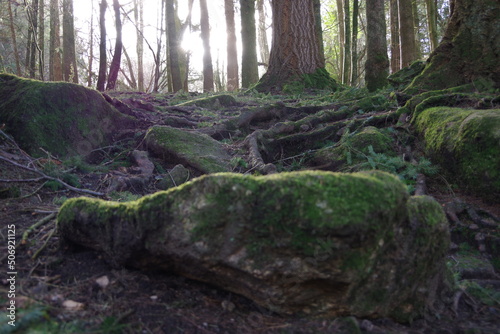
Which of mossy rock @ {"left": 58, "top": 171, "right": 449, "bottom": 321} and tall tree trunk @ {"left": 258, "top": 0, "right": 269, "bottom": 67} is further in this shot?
tall tree trunk @ {"left": 258, "top": 0, "right": 269, "bottom": 67}

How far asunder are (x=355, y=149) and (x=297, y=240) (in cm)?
370

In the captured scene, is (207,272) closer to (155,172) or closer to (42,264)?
(42,264)

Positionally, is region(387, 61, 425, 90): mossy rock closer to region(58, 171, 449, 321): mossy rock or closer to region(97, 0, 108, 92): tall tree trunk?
region(58, 171, 449, 321): mossy rock

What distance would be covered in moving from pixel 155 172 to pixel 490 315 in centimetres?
443

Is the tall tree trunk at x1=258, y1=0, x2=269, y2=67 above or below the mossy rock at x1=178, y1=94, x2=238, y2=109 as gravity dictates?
above

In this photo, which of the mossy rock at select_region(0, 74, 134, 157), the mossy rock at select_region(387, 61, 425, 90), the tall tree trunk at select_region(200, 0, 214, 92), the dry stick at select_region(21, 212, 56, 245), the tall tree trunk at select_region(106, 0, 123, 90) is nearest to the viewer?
the dry stick at select_region(21, 212, 56, 245)

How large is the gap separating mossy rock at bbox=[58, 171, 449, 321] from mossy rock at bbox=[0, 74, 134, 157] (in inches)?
136

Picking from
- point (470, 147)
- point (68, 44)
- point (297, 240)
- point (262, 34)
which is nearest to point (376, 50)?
point (470, 147)

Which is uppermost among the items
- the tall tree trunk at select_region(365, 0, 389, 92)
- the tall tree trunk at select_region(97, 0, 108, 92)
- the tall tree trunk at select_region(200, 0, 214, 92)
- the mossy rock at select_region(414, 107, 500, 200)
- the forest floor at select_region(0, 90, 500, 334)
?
the tall tree trunk at select_region(200, 0, 214, 92)

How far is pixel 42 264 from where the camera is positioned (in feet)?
8.30

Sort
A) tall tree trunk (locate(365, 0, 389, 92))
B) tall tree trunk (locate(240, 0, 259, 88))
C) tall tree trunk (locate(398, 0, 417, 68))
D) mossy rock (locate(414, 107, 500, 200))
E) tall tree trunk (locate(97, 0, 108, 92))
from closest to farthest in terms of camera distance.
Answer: mossy rock (locate(414, 107, 500, 200)) → tall tree trunk (locate(365, 0, 389, 92)) → tall tree trunk (locate(97, 0, 108, 92)) → tall tree trunk (locate(398, 0, 417, 68)) → tall tree trunk (locate(240, 0, 259, 88))

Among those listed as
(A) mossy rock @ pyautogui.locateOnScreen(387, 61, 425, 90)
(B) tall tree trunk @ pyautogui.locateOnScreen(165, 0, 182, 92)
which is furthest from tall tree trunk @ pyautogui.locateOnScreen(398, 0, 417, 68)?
(B) tall tree trunk @ pyautogui.locateOnScreen(165, 0, 182, 92)

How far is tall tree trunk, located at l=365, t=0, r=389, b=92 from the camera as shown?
27.8 feet

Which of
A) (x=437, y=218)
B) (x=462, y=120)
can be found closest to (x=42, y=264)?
(x=437, y=218)
